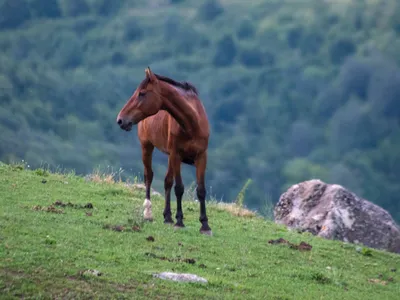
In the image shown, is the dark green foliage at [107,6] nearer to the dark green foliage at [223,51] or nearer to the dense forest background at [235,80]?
the dense forest background at [235,80]

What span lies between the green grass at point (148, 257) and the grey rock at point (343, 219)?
4.96 feet

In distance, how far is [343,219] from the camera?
59.5 ft

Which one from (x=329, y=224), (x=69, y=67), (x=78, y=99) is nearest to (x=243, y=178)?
(x=78, y=99)

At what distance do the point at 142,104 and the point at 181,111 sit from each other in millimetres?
699

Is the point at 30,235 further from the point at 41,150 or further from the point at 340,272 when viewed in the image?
the point at 41,150

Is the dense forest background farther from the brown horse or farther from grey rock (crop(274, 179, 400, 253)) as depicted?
the brown horse

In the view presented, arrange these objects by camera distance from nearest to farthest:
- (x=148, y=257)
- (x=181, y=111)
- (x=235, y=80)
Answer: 1. (x=148, y=257)
2. (x=181, y=111)
3. (x=235, y=80)

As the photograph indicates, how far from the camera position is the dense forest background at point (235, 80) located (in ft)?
317

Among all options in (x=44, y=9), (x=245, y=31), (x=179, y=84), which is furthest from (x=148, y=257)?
(x=245, y=31)

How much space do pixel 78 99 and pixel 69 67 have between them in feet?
46.6

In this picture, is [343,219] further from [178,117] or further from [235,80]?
[235,80]

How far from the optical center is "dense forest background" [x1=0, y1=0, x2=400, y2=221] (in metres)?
96.7

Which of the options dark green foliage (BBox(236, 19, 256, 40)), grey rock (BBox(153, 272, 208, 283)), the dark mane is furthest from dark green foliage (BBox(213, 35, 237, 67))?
grey rock (BBox(153, 272, 208, 283))

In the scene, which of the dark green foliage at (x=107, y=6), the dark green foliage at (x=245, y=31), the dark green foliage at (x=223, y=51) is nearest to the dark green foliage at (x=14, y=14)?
the dark green foliage at (x=107, y=6)
